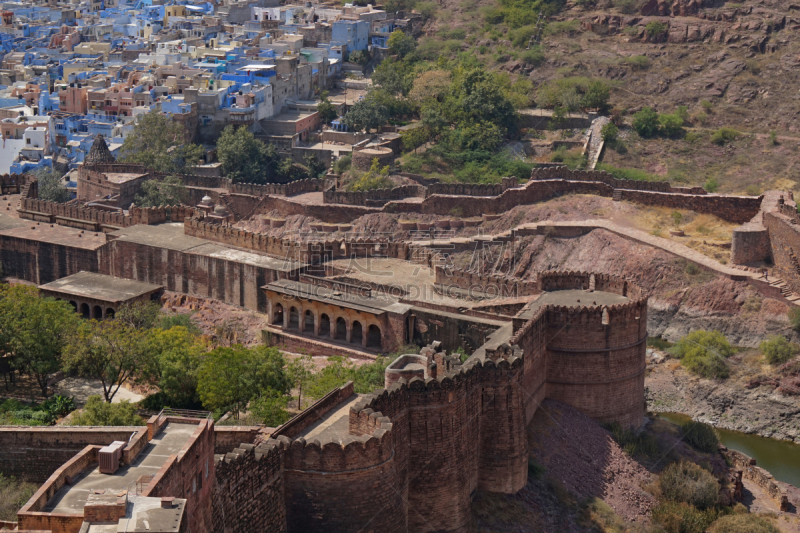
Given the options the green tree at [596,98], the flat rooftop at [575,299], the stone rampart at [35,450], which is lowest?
the stone rampart at [35,450]

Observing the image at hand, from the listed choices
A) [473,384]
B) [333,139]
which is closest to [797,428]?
[473,384]

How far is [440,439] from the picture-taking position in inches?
1155

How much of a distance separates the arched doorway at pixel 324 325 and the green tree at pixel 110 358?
685 cm

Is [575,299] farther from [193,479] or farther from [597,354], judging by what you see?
[193,479]

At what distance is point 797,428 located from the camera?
43000 millimetres

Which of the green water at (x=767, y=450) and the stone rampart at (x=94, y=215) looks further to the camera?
the stone rampart at (x=94, y=215)

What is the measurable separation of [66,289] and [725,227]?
25.9m

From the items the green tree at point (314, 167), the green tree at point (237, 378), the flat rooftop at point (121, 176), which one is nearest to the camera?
the green tree at point (237, 378)

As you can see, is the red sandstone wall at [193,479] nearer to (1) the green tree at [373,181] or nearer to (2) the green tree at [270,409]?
(2) the green tree at [270,409]

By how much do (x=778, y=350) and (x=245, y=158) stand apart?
1193 inches

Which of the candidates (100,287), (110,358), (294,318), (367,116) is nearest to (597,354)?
(294,318)

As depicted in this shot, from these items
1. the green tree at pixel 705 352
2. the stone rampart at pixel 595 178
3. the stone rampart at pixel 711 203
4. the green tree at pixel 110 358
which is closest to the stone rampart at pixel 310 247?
the green tree at pixel 110 358

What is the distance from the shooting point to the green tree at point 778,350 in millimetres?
45406

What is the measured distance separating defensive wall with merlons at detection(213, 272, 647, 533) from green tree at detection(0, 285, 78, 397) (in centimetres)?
1264
